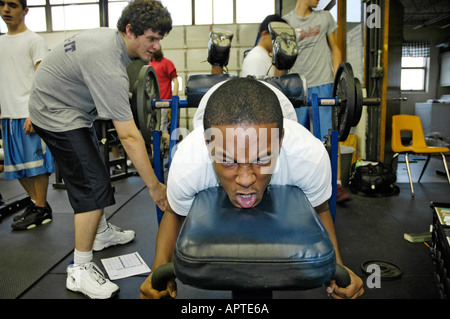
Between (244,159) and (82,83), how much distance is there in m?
1.05

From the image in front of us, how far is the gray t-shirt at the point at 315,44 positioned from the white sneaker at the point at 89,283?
6.27 feet

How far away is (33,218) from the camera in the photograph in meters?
2.37

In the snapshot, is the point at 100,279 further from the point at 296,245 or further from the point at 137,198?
the point at 137,198

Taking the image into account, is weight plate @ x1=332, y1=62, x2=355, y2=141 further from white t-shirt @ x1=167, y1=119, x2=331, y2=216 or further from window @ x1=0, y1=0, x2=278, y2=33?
window @ x1=0, y1=0, x2=278, y2=33

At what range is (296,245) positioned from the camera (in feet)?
1.73

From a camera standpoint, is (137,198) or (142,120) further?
(137,198)

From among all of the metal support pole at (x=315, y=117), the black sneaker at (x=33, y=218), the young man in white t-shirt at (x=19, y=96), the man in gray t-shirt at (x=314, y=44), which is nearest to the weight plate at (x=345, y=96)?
the metal support pole at (x=315, y=117)

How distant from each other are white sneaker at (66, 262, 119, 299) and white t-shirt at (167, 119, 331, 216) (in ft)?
2.54

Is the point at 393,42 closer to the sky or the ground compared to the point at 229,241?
closer to the sky

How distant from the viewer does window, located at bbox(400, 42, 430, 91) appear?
970 cm

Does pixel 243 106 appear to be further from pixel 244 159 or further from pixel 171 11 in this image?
pixel 171 11

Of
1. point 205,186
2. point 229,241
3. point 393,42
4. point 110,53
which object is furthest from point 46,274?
point 393,42

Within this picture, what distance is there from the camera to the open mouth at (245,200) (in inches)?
27.0
